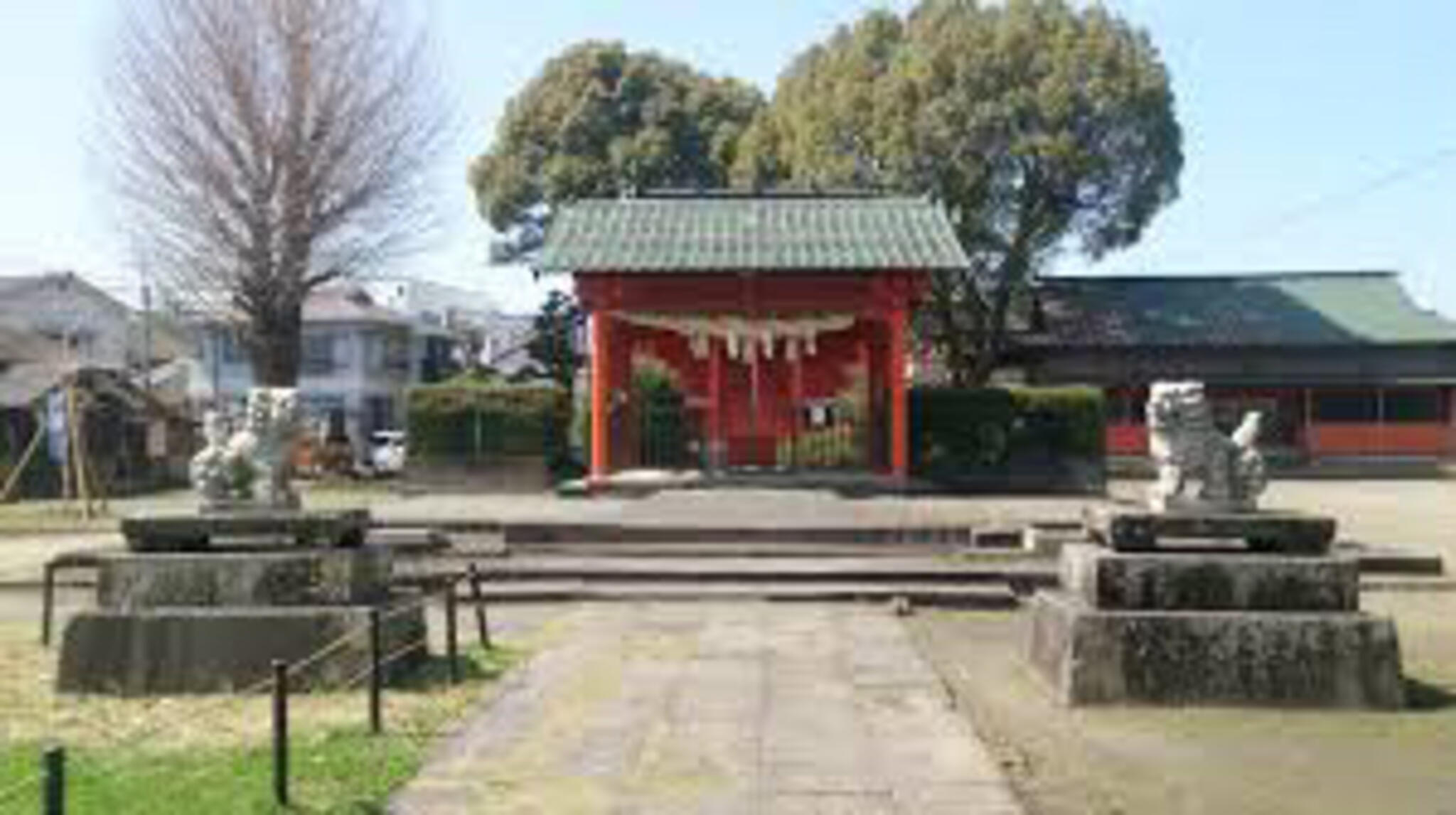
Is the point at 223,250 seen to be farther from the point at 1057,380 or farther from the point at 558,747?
the point at 558,747

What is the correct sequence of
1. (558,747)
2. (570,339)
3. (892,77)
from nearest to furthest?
1. (558,747)
2. (892,77)
3. (570,339)

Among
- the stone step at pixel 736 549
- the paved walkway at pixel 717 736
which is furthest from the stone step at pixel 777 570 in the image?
the paved walkway at pixel 717 736

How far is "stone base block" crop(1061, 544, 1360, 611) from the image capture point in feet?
33.4

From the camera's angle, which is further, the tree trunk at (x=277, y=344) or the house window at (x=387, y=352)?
the house window at (x=387, y=352)

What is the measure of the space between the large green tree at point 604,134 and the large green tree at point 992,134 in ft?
15.0

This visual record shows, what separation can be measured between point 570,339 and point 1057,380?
14.3 meters

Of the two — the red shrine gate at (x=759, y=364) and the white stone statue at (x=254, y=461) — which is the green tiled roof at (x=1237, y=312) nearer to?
the red shrine gate at (x=759, y=364)

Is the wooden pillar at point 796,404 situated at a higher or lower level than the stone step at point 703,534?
higher

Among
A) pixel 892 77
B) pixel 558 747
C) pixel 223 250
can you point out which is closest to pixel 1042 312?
pixel 892 77

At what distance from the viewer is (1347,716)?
31.7 ft

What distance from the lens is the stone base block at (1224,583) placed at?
1018 cm

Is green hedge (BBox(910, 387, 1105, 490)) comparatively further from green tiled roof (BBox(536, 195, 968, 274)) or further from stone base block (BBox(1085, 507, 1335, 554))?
stone base block (BBox(1085, 507, 1335, 554))

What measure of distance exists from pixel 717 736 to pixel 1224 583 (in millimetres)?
3545

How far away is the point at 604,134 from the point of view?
51.7 metres
